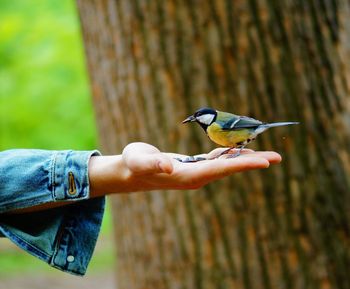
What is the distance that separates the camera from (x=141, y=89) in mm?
4223

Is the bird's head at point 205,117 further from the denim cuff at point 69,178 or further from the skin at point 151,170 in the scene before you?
the denim cuff at point 69,178

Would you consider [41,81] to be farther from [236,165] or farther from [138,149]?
[236,165]

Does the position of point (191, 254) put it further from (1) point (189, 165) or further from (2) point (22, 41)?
(2) point (22, 41)

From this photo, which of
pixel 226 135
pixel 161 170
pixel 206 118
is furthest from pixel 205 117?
pixel 161 170

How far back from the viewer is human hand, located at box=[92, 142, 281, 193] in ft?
7.21

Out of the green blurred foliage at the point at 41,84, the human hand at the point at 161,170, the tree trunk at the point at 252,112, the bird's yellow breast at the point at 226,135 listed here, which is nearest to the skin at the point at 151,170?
the human hand at the point at 161,170

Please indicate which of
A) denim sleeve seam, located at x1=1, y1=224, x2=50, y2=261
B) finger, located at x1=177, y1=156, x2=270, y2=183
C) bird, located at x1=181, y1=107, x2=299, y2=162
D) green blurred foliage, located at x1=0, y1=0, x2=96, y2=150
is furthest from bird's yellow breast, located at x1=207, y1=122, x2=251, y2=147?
green blurred foliage, located at x1=0, y1=0, x2=96, y2=150

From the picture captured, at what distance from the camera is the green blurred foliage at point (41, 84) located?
9.39 m

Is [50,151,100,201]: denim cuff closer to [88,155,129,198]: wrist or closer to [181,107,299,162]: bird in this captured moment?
[88,155,129,198]: wrist

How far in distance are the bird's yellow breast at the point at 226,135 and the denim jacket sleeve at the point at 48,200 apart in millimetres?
482

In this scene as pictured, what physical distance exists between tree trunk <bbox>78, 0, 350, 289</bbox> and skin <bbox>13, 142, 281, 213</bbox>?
1619 millimetres

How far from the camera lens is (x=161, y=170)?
215cm

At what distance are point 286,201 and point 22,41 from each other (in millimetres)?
6714

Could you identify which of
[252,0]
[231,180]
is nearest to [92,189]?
[231,180]
